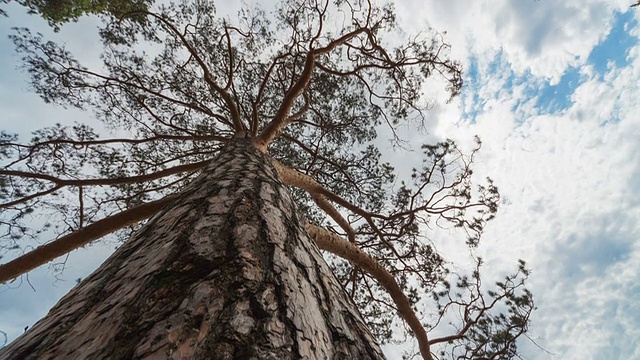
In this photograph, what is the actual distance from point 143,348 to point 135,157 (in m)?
5.06

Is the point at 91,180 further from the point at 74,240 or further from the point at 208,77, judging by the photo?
the point at 208,77

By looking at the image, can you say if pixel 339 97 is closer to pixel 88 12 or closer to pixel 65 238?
pixel 88 12

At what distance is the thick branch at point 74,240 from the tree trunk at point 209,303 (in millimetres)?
2068

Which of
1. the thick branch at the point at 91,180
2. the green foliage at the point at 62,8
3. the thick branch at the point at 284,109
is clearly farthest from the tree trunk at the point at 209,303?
the green foliage at the point at 62,8

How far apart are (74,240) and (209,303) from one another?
3021 millimetres

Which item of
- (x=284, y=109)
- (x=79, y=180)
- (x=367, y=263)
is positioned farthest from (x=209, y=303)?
(x=79, y=180)

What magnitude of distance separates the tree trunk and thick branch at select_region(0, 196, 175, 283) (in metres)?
2.07

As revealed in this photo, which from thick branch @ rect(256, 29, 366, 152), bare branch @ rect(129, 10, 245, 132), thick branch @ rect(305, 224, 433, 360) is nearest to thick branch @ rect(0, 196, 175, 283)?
thick branch @ rect(256, 29, 366, 152)

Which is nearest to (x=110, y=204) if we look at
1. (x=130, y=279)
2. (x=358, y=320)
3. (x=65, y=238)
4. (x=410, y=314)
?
(x=65, y=238)

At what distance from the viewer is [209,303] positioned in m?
0.64

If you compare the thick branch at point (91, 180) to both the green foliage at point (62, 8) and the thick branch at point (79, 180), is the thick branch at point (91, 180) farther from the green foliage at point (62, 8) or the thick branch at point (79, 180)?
the green foliage at point (62, 8)

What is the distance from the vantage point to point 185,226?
3.36 ft

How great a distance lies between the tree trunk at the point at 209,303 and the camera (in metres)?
0.57

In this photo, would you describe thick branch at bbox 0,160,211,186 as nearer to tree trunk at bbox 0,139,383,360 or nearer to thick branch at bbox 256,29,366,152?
thick branch at bbox 256,29,366,152
